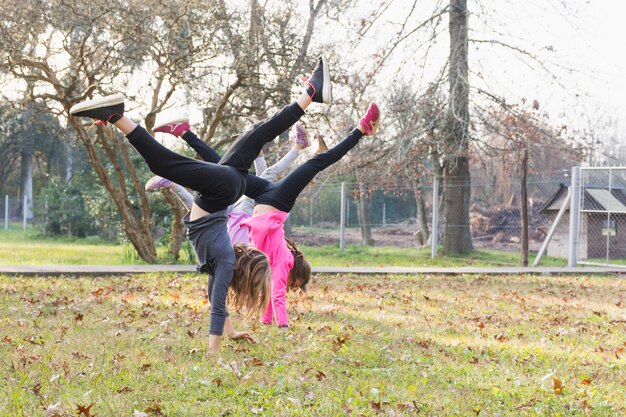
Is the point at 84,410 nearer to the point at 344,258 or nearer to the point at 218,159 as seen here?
→ the point at 218,159

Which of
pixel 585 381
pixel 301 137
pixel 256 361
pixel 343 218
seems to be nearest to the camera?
pixel 585 381

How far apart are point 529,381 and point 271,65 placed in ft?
31.1

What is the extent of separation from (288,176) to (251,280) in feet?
3.95

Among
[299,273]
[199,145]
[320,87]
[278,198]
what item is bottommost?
[299,273]

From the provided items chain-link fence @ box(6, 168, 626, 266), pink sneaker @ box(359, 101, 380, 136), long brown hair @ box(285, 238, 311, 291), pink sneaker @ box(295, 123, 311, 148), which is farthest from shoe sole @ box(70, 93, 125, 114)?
chain-link fence @ box(6, 168, 626, 266)

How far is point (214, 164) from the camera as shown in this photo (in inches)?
192

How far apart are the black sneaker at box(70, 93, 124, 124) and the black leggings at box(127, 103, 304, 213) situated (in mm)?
167

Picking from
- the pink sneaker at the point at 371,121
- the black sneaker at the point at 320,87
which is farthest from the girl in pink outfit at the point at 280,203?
the black sneaker at the point at 320,87

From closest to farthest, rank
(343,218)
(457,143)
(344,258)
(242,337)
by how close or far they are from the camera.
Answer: (242,337) → (457,143) → (344,258) → (343,218)

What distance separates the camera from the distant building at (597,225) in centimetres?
1591

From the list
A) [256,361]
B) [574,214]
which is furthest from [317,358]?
[574,214]

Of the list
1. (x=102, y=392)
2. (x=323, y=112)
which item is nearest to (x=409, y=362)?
(x=102, y=392)

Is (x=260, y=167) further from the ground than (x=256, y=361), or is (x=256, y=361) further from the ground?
(x=260, y=167)

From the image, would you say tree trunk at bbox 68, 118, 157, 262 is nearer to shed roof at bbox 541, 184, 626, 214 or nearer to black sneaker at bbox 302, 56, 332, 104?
black sneaker at bbox 302, 56, 332, 104
